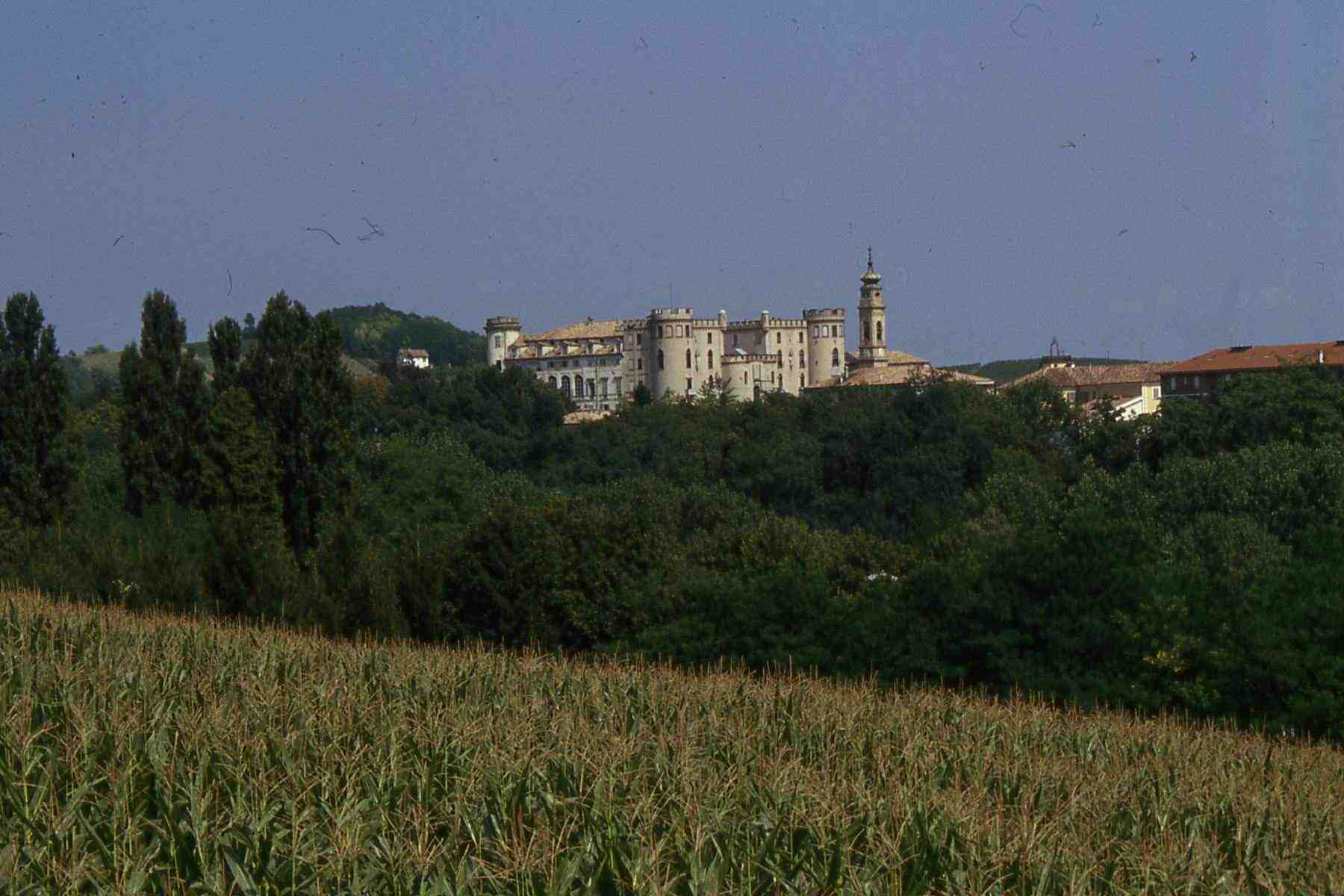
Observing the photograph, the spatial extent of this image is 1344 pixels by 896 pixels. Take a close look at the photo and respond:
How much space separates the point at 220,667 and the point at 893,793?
6626 mm

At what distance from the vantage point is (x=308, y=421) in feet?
123

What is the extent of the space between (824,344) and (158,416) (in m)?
147

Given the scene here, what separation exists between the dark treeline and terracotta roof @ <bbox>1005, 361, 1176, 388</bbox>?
173 ft

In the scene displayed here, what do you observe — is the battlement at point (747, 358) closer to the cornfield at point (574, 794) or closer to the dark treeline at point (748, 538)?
the dark treeline at point (748, 538)

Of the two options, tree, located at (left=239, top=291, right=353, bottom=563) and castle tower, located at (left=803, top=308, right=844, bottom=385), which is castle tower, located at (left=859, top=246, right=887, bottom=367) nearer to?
castle tower, located at (left=803, top=308, right=844, bottom=385)

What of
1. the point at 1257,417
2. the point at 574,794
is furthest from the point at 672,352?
the point at 574,794

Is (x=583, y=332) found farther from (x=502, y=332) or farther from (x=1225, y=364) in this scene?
(x=1225, y=364)

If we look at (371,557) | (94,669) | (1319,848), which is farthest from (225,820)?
(371,557)

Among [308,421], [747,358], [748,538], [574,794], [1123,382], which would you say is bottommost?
[574,794]

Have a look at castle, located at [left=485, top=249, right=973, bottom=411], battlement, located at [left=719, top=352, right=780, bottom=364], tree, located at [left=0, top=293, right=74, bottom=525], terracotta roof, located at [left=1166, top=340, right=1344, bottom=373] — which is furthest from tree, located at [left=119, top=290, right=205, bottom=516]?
battlement, located at [left=719, top=352, right=780, bottom=364]

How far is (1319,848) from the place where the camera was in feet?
29.1

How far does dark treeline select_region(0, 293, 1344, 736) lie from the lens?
23.4 metres

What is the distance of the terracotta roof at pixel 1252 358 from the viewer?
10419 cm

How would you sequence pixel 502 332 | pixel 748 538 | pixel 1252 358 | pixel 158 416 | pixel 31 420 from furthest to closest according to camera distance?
pixel 502 332
pixel 1252 358
pixel 158 416
pixel 31 420
pixel 748 538
